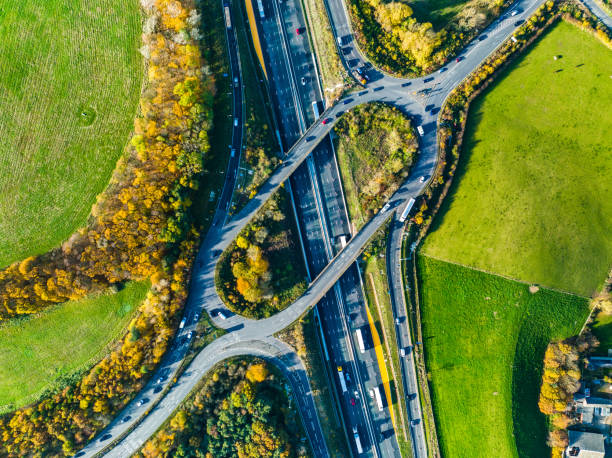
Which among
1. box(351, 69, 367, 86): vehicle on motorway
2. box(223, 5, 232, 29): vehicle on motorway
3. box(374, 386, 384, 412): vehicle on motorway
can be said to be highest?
box(223, 5, 232, 29): vehicle on motorway

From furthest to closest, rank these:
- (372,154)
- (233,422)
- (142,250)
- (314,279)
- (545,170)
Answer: (372,154) → (314,279) → (545,170) → (233,422) → (142,250)

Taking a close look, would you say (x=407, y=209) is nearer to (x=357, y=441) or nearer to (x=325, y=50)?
(x=325, y=50)

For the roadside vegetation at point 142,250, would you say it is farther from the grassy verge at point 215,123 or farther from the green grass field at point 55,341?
the green grass field at point 55,341

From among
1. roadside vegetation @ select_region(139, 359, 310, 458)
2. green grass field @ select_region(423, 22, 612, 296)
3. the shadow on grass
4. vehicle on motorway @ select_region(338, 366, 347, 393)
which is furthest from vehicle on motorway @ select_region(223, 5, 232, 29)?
the shadow on grass

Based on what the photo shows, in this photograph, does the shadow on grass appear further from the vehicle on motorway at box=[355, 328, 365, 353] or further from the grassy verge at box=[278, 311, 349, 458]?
the grassy verge at box=[278, 311, 349, 458]

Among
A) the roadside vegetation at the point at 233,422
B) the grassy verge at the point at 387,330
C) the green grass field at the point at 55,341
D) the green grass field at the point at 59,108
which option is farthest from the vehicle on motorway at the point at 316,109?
the roadside vegetation at the point at 233,422

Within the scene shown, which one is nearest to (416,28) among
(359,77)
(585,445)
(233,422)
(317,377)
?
(359,77)
